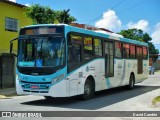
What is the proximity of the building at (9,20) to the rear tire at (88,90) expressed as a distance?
10.4 meters

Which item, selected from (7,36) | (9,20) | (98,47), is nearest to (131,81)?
(98,47)

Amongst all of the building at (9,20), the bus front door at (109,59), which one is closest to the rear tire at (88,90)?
the bus front door at (109,59)

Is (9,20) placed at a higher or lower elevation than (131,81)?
higher

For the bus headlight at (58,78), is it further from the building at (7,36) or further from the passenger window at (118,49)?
the building at (7,36)

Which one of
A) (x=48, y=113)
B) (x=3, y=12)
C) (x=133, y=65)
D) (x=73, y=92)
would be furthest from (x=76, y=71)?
(x=3, y=12)

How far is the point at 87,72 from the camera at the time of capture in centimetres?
1664

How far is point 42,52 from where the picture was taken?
586 inches

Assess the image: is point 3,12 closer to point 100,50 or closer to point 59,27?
point 100,50

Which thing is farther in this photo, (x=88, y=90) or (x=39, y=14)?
(x=39, y=14)

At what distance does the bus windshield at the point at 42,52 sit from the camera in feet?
48.1

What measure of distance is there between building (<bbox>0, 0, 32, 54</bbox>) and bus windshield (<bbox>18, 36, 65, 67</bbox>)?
10661 millimetres

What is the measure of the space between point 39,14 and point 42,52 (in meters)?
12.3

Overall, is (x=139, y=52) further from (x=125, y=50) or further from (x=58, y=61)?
(x=58, y=61)

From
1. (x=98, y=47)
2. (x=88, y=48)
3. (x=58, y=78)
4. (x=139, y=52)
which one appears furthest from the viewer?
(x=139, y=52)
